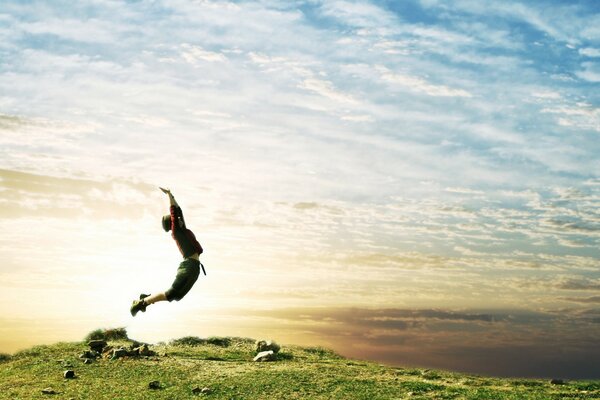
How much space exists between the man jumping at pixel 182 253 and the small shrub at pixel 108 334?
14.9m

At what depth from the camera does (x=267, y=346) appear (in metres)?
29.4

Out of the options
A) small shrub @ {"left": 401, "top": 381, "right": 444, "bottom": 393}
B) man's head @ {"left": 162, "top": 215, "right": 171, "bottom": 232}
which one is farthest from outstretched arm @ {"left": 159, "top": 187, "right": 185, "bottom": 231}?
small shrub @ {"left": 401, "top": 381, "right": 444, "bottom": 393}

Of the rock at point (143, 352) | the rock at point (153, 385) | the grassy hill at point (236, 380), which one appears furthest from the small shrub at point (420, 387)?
the rock at point (143, 352)

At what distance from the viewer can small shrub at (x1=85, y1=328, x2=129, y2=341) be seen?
3186cm

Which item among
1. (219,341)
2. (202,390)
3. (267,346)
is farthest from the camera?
(219,341)

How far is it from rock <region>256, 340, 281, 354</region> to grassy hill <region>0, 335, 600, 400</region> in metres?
0.44

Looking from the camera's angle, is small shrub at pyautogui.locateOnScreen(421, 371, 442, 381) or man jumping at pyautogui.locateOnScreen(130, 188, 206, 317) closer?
man jumping at pyautogui.locateOnScreen(130, 188, 206, 317)

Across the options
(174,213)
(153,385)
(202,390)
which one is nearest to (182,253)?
(174,213)

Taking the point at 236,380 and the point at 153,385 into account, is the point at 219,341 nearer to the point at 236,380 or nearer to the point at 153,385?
the point at 236,380

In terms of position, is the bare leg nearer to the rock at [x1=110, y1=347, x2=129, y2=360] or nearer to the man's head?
the man's head

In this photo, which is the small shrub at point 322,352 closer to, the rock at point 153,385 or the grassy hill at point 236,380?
the grassy hill at point 236,380

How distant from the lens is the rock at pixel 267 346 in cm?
2936

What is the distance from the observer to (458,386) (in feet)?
74.2

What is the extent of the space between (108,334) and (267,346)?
8.60 meters
